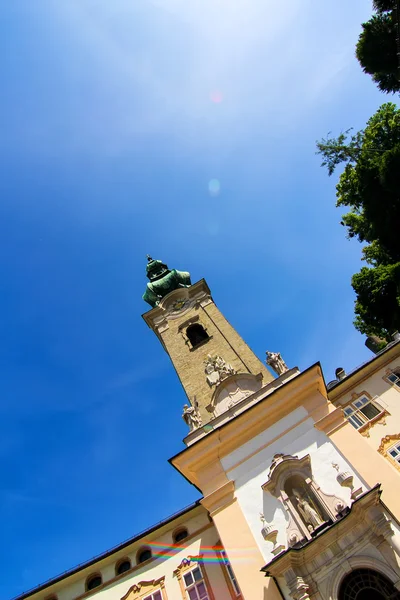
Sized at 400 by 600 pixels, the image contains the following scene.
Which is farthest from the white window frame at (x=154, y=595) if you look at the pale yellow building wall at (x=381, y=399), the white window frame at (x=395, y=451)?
the white window frame at (x=395, y=451)

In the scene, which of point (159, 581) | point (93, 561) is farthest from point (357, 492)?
point (93, 561)

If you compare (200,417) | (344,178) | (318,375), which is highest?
(344,178)

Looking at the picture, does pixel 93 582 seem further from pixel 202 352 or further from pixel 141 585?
pixel 202 352

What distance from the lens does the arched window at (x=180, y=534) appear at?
60.0 feet

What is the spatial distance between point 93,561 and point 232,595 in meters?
7.13

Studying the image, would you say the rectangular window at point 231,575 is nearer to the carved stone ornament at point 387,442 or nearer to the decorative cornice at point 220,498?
the decorative cornice at point 220,498

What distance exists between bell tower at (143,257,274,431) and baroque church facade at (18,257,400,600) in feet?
0.34

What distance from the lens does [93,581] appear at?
18594mm

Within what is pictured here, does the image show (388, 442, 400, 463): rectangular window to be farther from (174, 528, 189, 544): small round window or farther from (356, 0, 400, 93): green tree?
(356, 0, 400, 93): green tree

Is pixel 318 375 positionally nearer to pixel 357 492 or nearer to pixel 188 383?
pixel 357 492

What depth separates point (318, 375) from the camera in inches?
669

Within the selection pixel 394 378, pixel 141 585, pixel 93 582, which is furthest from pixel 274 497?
pixel 93 582

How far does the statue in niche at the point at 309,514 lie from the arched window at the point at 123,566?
9.26 meters

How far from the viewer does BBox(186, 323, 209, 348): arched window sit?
25.8 m
